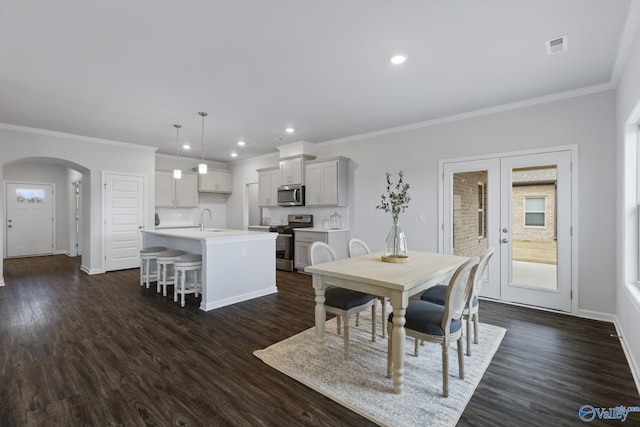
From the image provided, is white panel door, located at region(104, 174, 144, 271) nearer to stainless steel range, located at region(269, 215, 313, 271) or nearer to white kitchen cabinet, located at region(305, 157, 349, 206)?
stainless steel range, located at region(269, 215, 313, 271)

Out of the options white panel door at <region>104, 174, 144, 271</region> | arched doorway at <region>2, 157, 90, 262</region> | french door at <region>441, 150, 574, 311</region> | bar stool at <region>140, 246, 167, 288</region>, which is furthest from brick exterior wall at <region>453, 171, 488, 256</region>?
arched doorway at <region>2, 157, 90, 262</region>

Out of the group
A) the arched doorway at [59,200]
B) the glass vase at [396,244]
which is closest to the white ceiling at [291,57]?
the glass vase at [396,244]

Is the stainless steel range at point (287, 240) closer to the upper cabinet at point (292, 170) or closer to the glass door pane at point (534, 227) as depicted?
the upper cabinet at point (292, 170)

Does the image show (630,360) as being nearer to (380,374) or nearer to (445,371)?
(445,371)

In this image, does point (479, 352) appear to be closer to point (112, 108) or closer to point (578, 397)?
point (578, 397)

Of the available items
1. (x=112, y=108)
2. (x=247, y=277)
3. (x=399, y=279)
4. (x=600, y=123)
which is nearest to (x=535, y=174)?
(x=600, y=123)

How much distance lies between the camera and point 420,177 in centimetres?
488

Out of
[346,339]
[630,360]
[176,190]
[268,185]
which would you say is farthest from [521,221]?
[176,190]

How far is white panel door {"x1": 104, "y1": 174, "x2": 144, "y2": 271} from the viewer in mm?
6070

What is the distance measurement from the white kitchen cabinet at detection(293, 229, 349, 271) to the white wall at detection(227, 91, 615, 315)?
0.31 meters

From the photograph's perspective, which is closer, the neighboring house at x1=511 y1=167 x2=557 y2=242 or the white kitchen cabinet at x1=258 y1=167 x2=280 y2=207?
the neighboring house at x1=511 y1=167 x2=557 y2=242

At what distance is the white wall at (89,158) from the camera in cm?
506

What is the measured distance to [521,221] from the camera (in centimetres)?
395

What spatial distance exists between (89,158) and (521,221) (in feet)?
24.4
